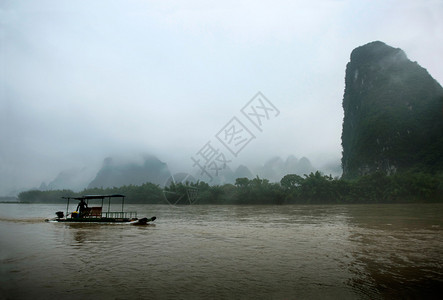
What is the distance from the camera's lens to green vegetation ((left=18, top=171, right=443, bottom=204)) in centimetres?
4406

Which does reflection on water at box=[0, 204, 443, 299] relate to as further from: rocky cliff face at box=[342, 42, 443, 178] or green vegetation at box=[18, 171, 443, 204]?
rocky cliff face at box=[342, 42, 443, 178]

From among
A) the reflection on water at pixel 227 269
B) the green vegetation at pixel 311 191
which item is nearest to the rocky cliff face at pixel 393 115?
the green vegetation at pixel 311 191

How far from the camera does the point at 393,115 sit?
71375mm

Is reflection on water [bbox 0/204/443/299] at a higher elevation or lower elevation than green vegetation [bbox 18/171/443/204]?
lower

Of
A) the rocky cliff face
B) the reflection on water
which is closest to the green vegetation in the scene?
the rocky cliff face

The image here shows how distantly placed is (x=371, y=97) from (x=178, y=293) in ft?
295

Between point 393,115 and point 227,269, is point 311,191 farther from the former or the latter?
point 227,269

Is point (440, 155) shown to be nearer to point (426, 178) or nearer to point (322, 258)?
point (426, 178)

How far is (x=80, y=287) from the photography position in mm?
5605

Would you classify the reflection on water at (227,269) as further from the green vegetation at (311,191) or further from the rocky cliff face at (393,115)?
the rocky cliff face at (393,115)

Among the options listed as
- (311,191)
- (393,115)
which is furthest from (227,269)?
(393,115)

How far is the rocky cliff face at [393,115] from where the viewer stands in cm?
6494

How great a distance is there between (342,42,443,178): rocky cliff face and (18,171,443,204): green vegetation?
1735cm

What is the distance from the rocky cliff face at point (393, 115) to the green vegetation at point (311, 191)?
17.3 m
